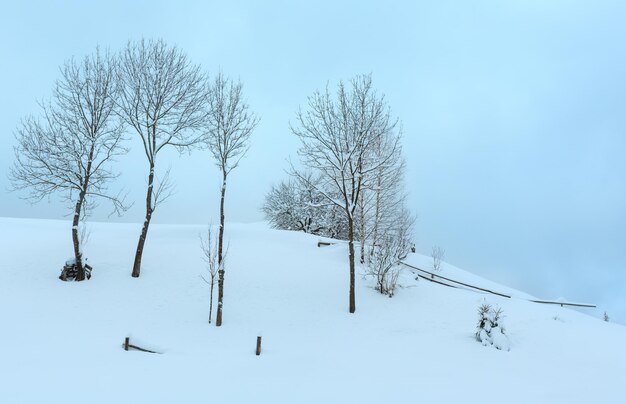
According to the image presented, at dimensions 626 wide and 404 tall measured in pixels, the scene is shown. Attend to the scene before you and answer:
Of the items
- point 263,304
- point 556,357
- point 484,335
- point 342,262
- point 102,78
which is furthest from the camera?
point 342,262

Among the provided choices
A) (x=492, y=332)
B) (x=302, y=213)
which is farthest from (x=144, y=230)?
(x=302, y=213)

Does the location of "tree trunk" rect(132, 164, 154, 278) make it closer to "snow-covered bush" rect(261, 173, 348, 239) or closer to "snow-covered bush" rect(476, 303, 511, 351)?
"snow-covered bush" rect(476, 303, 511, 351)

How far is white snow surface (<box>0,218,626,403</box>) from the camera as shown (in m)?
7.97

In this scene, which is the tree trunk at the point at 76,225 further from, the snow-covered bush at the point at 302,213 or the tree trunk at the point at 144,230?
the snow-covered bush at the point at 302,213

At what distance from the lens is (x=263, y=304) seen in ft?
50.5

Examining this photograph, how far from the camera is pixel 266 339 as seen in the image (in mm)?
12180

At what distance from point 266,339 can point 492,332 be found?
856cm

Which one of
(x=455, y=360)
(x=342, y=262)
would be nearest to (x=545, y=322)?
(x=455, y=360)

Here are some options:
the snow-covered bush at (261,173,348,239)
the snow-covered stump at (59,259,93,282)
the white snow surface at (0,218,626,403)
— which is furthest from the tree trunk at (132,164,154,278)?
the snow-covered bush at (261,173,348,239)

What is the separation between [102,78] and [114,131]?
2835mm

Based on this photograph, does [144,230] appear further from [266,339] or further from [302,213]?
[302,213]

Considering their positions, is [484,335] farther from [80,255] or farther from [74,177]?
[74,177]

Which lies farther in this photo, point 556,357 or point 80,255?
point 80,255

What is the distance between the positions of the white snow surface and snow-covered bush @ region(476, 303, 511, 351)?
12.7 inches
